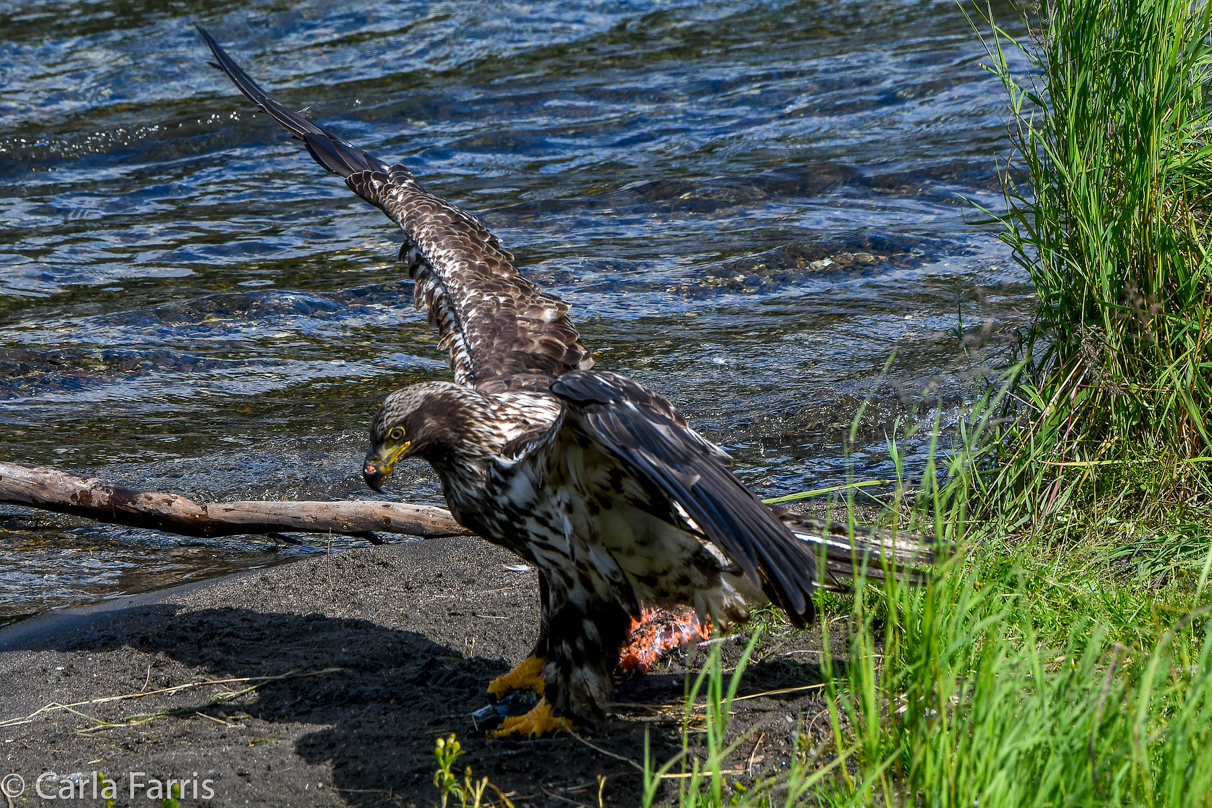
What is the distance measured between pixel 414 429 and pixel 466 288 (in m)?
1.93

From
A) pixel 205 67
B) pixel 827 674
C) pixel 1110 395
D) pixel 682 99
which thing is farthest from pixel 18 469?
pixel 205 67

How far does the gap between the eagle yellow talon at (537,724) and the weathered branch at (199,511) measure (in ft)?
5.16

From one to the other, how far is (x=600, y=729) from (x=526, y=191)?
8429mm

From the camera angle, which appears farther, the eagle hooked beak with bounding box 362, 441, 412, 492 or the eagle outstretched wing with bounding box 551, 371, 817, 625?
the eagle hooked beak with bounding box 362, 441, 412, 492

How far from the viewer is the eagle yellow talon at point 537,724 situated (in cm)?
360

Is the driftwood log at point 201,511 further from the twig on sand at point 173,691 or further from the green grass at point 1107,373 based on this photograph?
the green grass at point 1107,373

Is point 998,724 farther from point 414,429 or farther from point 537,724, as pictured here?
point 414,429

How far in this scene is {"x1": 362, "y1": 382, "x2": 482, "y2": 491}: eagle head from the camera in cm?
376

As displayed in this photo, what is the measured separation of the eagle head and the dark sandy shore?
28.4 inches

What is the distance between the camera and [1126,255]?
13.6 feet

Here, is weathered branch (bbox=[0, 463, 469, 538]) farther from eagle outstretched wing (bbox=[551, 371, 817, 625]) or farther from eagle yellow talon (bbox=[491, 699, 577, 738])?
eagle outstretched wing (bbox=[551, 371, 817, 625])

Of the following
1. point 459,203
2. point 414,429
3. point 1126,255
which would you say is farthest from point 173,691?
point 459,203

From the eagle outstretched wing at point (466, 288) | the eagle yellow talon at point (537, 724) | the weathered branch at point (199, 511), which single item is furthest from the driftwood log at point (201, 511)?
the eagle yellow talon at point (537, 724)

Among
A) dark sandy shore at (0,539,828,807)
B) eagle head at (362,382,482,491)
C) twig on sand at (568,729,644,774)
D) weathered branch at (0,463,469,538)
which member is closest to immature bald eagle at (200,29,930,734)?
eagle head at (362,382,482,491)
